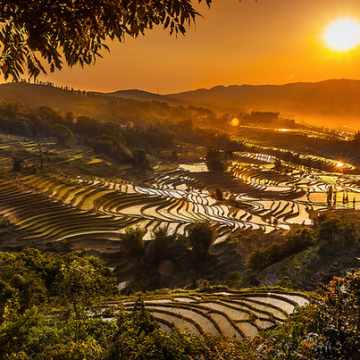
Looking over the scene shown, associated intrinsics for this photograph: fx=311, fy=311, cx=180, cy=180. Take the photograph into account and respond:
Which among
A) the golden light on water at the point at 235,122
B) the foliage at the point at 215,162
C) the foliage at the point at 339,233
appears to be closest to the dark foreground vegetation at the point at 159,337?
the foliage at the point at 339,233

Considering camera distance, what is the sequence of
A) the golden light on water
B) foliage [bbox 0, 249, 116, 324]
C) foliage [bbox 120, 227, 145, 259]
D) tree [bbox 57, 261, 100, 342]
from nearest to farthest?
1. tree [bbox 57, 261, 100, 342]
2. foliage [bbox 0, 249, 116, 324]
3. foliage [bbox 120, 227, 145, 259]
4. the golden light on water

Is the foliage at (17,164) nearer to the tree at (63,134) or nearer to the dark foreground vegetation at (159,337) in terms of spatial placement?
the tree at (63,134)

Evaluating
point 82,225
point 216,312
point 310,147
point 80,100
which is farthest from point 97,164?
point 80,100

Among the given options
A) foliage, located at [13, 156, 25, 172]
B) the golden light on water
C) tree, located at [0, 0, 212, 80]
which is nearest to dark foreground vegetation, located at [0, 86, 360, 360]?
foliage, located at [13, 156, 25, 172]

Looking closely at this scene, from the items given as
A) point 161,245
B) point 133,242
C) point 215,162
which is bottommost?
point 161,245

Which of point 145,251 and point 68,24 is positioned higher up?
point 68,24

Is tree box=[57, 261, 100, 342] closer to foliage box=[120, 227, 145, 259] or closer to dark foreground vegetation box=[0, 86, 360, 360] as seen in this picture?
dark foreground vegetation box=[0, 86, 360, 360]

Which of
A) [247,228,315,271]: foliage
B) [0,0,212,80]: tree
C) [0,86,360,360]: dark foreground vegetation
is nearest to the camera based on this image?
[0,0,212,80]: tree

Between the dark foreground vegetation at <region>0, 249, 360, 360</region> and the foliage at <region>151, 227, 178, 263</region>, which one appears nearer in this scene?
the dark foreground vegetation at <region>0, 249, 360, 360</region>

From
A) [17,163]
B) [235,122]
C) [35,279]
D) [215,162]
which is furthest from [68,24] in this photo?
[235,122]

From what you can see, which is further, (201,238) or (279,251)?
(201,238)

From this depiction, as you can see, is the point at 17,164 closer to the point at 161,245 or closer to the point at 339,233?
the point at 161,245
